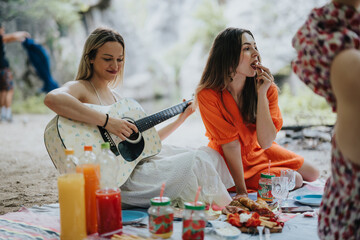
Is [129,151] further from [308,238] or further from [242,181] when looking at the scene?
[308,238]

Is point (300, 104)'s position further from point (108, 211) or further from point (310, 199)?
point (108, 211)

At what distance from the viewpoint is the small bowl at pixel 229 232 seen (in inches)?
67.6

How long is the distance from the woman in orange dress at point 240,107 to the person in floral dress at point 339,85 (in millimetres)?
1148

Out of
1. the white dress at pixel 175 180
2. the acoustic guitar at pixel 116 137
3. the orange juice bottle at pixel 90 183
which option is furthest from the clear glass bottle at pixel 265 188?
the orange juice bottle at pixel 90 183

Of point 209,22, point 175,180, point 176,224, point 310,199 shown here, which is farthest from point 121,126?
point 209,22

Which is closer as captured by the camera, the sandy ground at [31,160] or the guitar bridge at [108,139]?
the guitar bridge at [108,139]

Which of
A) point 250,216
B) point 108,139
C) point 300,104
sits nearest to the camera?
point 250,216

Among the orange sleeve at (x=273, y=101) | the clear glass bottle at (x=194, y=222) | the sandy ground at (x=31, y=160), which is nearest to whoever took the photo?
the clear glass bottle at (x=194, y=222)

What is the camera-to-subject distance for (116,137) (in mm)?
2195

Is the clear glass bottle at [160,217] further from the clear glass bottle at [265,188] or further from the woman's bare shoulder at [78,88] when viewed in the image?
the woman's bare shoulder at [78,88]

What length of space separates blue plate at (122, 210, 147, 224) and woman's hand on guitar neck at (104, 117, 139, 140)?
467 millimetres

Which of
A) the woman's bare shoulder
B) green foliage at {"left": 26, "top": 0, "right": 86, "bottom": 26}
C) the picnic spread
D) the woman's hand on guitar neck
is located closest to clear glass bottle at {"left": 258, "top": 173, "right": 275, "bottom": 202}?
the picnic spread

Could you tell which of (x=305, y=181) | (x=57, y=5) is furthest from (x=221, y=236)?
(x=57, y=5)

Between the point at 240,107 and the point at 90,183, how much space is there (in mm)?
1327
